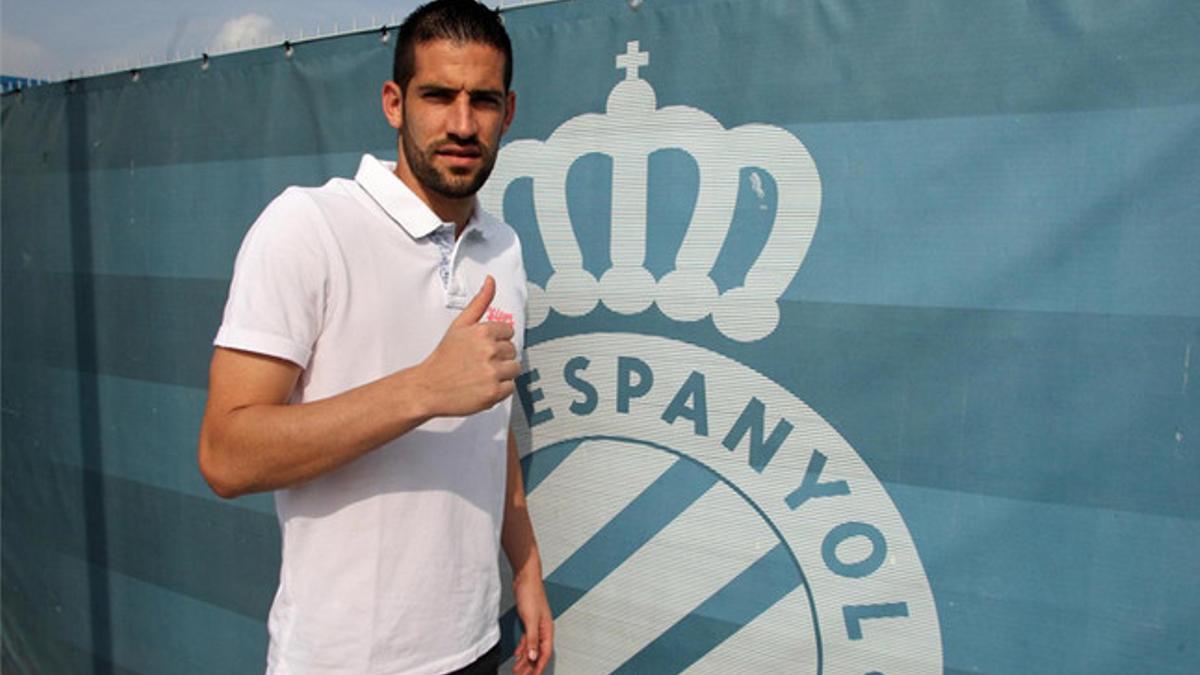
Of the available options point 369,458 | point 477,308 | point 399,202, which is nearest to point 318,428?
point 369,458

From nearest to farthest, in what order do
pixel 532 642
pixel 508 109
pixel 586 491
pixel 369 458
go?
pixel 369 458
pixel 508 109
pixel 532 642
pixel 586 491

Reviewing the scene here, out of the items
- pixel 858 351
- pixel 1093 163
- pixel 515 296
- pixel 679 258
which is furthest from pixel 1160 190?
pixel 515 296

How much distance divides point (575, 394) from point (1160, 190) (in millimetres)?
1051

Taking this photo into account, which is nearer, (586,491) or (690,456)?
(690,456)

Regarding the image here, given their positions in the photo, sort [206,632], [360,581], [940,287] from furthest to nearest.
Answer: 1. [206,632]
2. [940,287]
3. [360,581]

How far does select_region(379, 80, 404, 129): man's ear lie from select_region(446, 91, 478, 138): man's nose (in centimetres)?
11

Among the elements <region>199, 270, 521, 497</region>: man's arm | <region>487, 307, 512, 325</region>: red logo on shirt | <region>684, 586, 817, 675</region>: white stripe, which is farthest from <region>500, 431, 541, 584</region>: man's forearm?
<region>199, 270, 521, 497</region>: man's arm

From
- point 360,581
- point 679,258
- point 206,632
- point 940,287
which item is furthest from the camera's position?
point 206,632

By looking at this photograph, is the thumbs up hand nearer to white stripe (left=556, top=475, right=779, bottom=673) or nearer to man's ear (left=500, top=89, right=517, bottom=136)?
man's ear (left=500, top=89, right=517, bottom=136)

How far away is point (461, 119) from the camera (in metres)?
1.24

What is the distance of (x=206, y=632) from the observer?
2328 millimetres

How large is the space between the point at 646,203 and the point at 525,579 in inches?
29.2

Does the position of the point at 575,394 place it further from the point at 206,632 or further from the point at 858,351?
the point at 206,632

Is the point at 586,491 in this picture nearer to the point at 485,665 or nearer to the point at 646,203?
the point at 485,665
